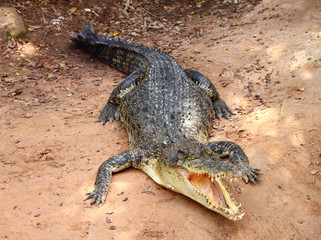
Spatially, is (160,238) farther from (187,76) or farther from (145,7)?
(145,7)

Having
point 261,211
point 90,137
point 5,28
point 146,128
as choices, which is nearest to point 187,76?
point 146,128

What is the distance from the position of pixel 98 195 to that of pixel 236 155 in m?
1.80

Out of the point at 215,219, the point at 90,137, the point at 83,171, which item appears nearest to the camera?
the point at 215,219

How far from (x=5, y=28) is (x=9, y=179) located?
14.0 ft

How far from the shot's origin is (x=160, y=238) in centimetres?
296

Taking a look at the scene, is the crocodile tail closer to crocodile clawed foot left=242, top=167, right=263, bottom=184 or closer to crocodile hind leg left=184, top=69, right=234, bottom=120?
crocodile hind leg left=184, top=69, right=234, bottom=120

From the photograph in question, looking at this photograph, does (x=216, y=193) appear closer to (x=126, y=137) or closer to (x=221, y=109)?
(x=126, y=137)

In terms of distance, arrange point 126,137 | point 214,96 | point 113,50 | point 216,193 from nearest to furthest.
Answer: point 216,193, point 126,137, point 214,96, point 113,50

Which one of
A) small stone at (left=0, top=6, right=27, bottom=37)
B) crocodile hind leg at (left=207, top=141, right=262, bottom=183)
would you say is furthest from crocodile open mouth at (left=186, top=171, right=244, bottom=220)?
small stone at (left=0, top=6, right=27, bottom=37)

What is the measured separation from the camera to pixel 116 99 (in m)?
5.35

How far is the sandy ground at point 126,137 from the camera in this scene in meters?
3.09

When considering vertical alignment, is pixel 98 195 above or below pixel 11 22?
below

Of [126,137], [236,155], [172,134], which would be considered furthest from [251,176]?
[126,137]

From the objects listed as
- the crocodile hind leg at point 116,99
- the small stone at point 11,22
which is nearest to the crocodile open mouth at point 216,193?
the crocodile hind leg at point 116,99
